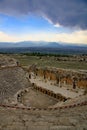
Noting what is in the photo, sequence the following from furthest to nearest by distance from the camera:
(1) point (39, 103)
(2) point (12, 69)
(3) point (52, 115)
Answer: (2) point (12, 69)
(1) point (39, 103)
(3) point (52, 115)

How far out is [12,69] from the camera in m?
39.2

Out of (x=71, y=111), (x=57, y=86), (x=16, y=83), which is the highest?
(x=71, y=111)

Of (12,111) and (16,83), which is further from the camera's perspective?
(16,83)

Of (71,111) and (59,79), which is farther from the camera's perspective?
(59,79)

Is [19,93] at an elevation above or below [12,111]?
below

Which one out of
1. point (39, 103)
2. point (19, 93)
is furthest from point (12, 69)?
point (39, 103)

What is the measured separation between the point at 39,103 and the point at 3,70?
804 centimetres

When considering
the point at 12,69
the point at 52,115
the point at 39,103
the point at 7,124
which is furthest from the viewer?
the point at 12,69

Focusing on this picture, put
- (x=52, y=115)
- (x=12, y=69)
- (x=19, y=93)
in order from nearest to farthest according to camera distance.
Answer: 1. (x=52, y=115)
2. (x=19, y=93)
3. (x=12, y=69)

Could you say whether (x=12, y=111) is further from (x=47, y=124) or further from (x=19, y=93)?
(x=19, y=93)

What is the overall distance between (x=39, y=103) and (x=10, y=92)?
12.9ft

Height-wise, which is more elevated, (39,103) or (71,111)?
(71,111)

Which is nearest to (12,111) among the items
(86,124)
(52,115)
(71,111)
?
(52,115)

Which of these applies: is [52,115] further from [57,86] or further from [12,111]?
[57,86]
